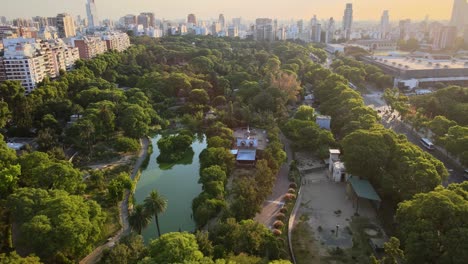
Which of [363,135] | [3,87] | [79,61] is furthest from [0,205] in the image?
[79,61]

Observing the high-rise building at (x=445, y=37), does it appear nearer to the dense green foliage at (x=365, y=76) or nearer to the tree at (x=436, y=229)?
the dense green foliage at (x=365, y=76)

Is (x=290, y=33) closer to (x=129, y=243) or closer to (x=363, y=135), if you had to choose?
(x=363, y=135)

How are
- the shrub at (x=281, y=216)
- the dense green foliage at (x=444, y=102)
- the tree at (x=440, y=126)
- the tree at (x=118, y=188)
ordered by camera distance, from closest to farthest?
the shrub at (x=281, y=216) < the tree at (x=118, y=188) < the tree at (x=440, y=126) < the dense green foliage at (x=444, y=102)

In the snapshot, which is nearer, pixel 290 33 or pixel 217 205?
pixel 217 205

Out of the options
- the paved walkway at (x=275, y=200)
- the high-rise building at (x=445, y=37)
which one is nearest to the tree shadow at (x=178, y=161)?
the paved walkway at (x=275, y=200)

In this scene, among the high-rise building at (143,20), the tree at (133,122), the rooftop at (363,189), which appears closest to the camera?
the rooftop at (363,189)

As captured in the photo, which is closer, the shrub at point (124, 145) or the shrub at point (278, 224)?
the shrub at point (278, 224)

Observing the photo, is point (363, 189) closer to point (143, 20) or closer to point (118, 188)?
point (118, 188)
